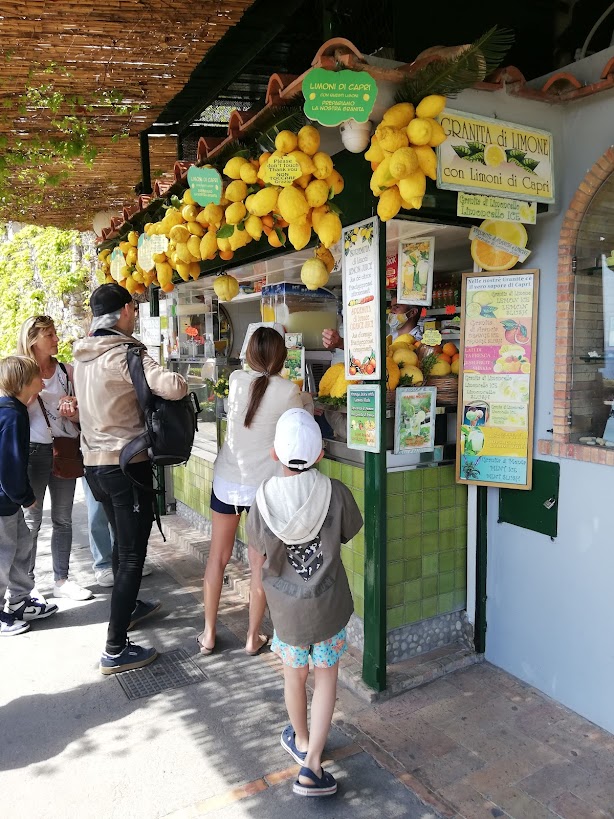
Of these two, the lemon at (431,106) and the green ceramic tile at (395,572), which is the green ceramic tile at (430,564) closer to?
the green ceramic tile at (395,572)

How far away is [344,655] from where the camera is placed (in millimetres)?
3775

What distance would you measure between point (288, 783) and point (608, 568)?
6.13ft

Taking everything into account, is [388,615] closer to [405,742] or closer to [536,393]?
[405,742]

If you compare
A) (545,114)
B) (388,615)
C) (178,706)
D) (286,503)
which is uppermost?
(545,114)

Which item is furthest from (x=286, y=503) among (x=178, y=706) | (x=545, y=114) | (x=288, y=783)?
(x=545, y=114)

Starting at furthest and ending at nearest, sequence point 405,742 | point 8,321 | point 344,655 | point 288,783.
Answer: point 8,321
point 344,655
point 405,742
point 288,783

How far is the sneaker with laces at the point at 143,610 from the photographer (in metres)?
4.39

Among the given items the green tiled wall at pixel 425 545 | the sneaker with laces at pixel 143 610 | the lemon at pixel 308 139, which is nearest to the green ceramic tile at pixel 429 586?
the green tiled wall at pixel 425 545

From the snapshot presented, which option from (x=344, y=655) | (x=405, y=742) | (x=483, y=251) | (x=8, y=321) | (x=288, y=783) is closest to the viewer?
(x=288, y=783)

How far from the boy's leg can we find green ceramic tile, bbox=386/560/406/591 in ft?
3.45

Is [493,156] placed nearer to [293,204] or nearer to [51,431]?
[293,204]

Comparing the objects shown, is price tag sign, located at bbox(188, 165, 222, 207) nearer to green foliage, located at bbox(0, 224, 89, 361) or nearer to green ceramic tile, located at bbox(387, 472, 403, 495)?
green ceramic tile, located at bbox(387, 472, 403, 495)

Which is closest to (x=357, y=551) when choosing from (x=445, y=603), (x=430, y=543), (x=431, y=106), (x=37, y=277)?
(x=430, y=543)

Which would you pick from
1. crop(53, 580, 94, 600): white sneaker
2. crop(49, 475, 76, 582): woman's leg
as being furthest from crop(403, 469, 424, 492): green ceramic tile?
crop(53, 580, 94, 600): white sneaker
